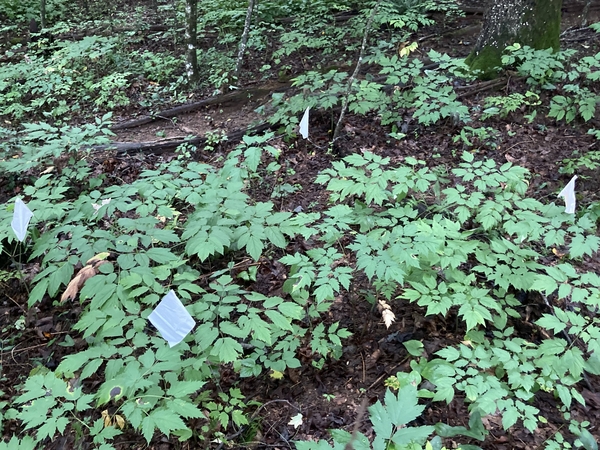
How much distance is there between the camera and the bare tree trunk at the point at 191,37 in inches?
261

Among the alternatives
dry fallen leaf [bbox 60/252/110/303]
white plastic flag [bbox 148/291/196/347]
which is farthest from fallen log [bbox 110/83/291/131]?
white plastic flag [bbox 148/291/196/347]

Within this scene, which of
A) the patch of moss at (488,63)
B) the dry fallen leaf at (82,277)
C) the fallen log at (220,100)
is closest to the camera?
the dry fallen leaf at (82,277)

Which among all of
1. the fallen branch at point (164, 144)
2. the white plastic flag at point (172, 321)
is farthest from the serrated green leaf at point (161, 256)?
the fallen branch at point (164, 144)

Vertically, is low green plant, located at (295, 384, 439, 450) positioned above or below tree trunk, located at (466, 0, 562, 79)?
below

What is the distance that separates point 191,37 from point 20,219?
16.9ft

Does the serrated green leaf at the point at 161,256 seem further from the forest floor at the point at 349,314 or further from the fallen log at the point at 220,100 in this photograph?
the fallen log at the point at 220,100

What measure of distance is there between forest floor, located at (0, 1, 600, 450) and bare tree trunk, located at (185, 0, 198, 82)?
49.2 inches

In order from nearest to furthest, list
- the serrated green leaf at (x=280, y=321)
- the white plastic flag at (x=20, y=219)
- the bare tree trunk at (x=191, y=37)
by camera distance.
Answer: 1. the serrated green leaf at (x=280, y=321)
2. the white plastic flag at (x=20, y=219)
3. the bare tree trunk at (x=191, y=37)

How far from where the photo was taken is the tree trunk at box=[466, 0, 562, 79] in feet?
18.1

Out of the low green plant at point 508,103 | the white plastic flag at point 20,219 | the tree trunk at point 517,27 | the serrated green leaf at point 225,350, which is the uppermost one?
the tree trunk at point 517,27

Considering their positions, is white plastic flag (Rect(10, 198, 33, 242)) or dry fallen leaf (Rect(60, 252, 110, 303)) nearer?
dry fallen leaf (Rect(60, 252, 110, 303))

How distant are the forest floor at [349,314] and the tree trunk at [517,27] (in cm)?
46

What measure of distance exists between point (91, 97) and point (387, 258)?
7161mm

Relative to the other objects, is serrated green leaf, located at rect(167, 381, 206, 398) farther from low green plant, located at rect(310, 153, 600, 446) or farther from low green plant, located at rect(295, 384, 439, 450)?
low green plant, located at rect(310, 153, 600, 446)
